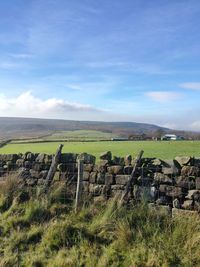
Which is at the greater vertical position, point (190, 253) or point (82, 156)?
point (82, 156)

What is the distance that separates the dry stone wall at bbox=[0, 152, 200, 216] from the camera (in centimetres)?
880

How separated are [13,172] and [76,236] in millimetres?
4226

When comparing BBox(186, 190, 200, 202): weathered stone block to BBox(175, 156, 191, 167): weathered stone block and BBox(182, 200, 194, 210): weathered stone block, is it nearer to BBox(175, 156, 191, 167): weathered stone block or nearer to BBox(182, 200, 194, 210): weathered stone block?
BBox(182, 200, 194, 210): weathered stone block

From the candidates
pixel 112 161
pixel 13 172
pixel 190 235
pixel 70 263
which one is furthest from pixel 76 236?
pixel 13 172

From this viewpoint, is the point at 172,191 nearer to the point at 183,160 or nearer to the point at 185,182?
the point at 185,182

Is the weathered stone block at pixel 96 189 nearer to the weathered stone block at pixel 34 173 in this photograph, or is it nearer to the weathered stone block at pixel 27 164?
the weathered stone block at pixel 34 173

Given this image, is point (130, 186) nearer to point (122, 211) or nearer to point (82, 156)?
point (122, 211)

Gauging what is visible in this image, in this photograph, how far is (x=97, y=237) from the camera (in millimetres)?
7789

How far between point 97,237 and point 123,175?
2229 millimetres

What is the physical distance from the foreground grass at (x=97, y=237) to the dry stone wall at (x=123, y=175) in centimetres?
59

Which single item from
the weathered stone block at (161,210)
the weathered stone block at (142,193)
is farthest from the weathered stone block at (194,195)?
the weathered stone block at (142,193)

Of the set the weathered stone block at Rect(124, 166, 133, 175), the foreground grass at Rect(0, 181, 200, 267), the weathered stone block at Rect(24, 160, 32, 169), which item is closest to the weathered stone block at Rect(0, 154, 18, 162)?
the weathered stone block at Rect(24, 160, 32, 169)

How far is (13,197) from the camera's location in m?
10.1

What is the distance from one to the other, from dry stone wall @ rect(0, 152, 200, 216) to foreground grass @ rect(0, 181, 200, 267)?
1.95 ft
